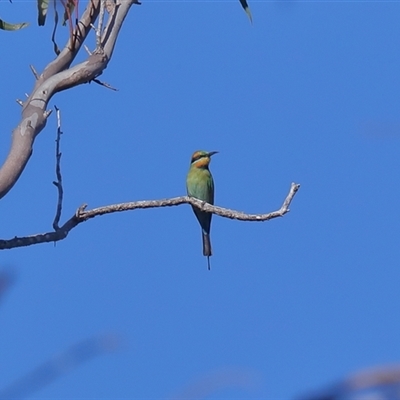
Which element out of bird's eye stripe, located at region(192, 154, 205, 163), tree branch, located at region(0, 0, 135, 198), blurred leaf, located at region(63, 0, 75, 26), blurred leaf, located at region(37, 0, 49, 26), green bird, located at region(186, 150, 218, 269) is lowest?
tree branch, located at region(0, 0, 135, 198)

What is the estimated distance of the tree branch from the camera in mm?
1956

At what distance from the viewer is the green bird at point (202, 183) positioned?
5.52 meters

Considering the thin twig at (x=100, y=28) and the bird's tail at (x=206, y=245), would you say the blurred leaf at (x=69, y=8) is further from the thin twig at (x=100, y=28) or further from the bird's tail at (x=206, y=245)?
the bird's tail at (x=206, y=245)

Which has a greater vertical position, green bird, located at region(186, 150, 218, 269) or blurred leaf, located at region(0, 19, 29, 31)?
green bird, located at region(186, 150, 218, 269)

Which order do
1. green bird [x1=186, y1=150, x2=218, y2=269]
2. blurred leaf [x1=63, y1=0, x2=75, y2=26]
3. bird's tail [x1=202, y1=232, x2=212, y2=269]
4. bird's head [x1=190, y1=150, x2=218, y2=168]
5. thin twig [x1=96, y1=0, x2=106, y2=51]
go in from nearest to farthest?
1. thin twig [x1=96, y1=0, x2=106, y2=51]
2. blurred leaf [x1=63, y1=0, x2=75, y2=26]
3. bird's tail [x1=202, y1=232, x2=212, y2=269]
4. green bird [x1=186, y1=150, x2=218, y2=269]
5. bird's head [x1=190, y1=150, x2=218, y2=168]

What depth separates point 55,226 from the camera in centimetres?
211

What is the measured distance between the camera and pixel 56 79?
224 cm

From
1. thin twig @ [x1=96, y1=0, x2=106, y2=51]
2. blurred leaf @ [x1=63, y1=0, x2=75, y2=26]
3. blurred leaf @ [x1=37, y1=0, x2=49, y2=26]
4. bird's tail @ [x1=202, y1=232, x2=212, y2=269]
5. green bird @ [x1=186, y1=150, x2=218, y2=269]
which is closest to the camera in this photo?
thin twig @ [x1=96, y1=0, x2=106, y2=51]

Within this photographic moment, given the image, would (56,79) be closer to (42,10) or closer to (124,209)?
(124,209)

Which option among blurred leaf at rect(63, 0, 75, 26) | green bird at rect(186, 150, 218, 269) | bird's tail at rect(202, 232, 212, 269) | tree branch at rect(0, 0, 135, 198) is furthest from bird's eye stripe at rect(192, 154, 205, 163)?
tree branch at rect(0, 0, 135, 198)

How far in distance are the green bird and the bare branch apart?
303cm

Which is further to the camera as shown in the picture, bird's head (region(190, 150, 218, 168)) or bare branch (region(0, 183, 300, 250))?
bird's head (region(190, 150, 218, 168))

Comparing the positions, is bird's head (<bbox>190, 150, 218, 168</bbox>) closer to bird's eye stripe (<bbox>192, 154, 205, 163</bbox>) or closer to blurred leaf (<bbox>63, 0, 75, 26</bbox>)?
bird's eye stripe (<bbox>192, 154, 205, 163</bbox>)

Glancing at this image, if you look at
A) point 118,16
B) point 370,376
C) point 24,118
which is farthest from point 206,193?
point 370,376
